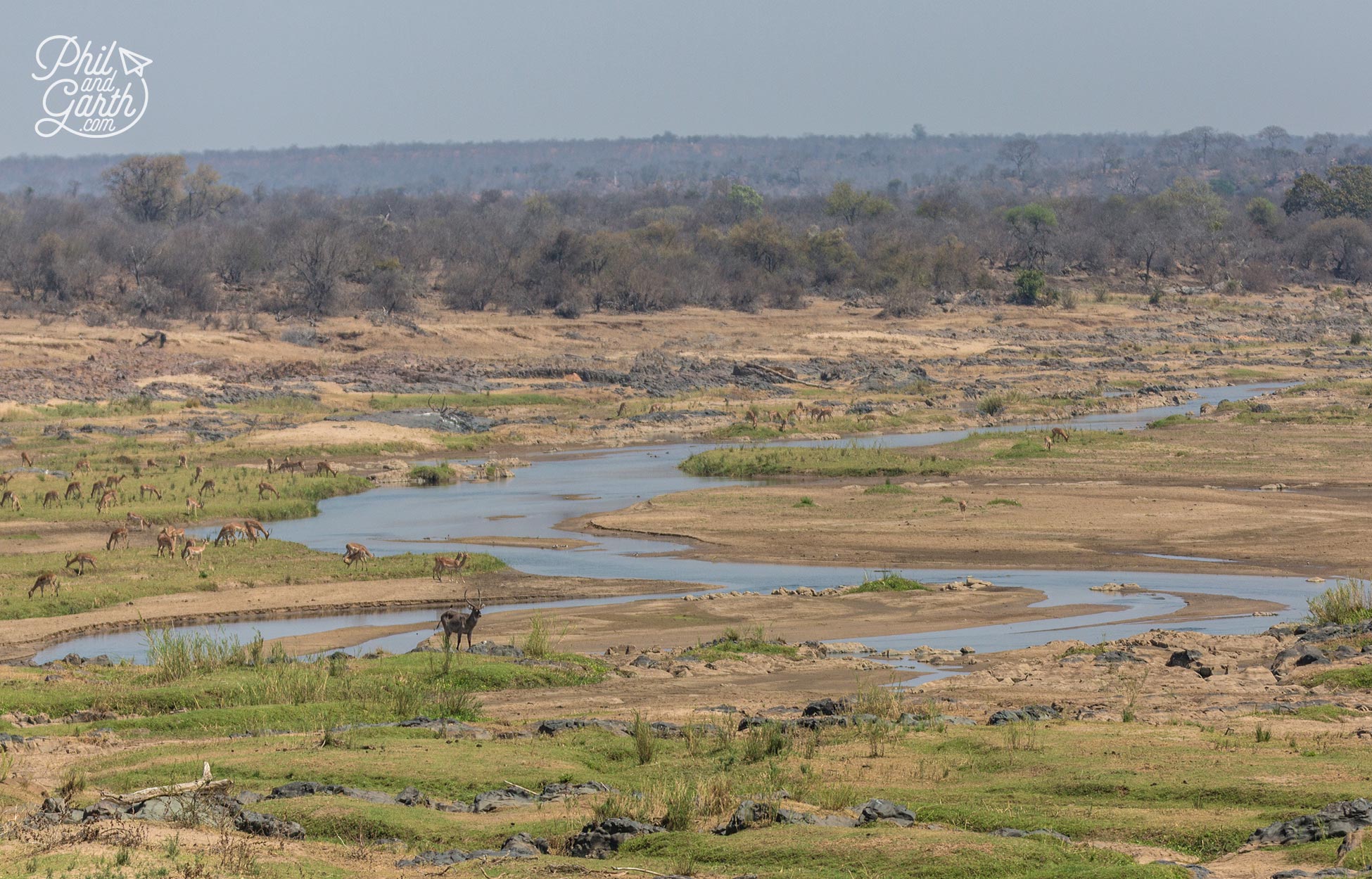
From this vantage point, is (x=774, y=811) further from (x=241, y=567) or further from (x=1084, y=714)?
(x=241, y=567)

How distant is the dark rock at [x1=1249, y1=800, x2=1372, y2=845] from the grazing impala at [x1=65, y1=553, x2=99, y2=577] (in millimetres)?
21279

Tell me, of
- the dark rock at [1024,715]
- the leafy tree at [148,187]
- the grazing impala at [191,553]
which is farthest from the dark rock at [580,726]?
the leafy tree at [148,187]

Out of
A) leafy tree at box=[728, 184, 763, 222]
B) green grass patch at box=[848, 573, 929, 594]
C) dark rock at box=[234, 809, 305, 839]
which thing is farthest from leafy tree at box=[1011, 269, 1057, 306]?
dark rock at box=[234, 809, 305, 839]

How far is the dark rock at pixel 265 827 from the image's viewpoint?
11141 mm

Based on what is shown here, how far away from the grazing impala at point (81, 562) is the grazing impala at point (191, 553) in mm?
1506

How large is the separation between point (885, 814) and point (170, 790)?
5.51 meters

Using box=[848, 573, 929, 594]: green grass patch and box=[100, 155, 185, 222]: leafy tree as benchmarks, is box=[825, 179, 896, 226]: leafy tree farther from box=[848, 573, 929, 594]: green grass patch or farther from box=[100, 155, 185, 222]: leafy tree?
box=[848, 573, 929, 594]: green grass patch

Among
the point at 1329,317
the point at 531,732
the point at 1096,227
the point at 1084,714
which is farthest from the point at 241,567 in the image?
the point at 1096,227

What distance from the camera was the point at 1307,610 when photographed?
23547 millimetres

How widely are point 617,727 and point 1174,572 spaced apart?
15610 mm

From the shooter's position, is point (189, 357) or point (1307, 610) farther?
point (189, 357)

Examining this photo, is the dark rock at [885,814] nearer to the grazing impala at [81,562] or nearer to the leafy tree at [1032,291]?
the grazing impala at [81,562]

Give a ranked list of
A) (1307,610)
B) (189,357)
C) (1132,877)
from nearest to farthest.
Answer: (1132,877)
(1307,610)
(189,357)

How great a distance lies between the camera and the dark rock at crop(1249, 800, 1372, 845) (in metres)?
10.3
